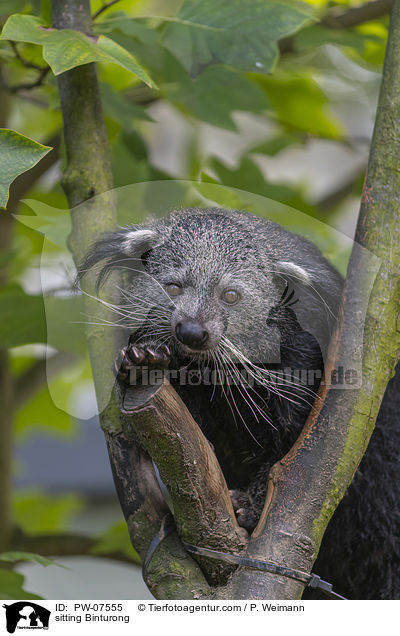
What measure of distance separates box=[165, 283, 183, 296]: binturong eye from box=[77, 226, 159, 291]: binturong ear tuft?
10cm

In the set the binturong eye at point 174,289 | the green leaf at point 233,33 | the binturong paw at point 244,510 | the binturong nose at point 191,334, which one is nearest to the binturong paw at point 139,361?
the binturong nose at point 191,334

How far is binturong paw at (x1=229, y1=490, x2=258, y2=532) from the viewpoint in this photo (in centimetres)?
138

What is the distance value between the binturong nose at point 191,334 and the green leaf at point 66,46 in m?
0.45

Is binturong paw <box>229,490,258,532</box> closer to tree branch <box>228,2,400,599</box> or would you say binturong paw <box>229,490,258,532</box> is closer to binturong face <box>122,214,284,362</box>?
tree branch <box>228,2,400,599</box>

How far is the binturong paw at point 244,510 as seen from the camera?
4.52 ft

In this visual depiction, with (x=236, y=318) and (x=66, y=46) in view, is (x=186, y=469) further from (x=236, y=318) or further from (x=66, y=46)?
(x=66, y=46)

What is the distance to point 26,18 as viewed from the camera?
138 centimetres

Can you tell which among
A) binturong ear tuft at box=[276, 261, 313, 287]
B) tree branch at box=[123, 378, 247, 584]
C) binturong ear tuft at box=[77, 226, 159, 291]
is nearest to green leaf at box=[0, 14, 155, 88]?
binturong ear tuft at box=[77, 226, 159, 291]

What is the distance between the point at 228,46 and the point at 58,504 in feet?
5.67

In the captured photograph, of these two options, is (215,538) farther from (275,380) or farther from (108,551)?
(108,551)

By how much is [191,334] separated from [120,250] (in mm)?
293

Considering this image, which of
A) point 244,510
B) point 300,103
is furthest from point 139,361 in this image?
point 300,103

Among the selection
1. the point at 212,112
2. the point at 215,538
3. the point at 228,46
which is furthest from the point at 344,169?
the point at 215,538

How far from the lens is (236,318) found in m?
1.46
